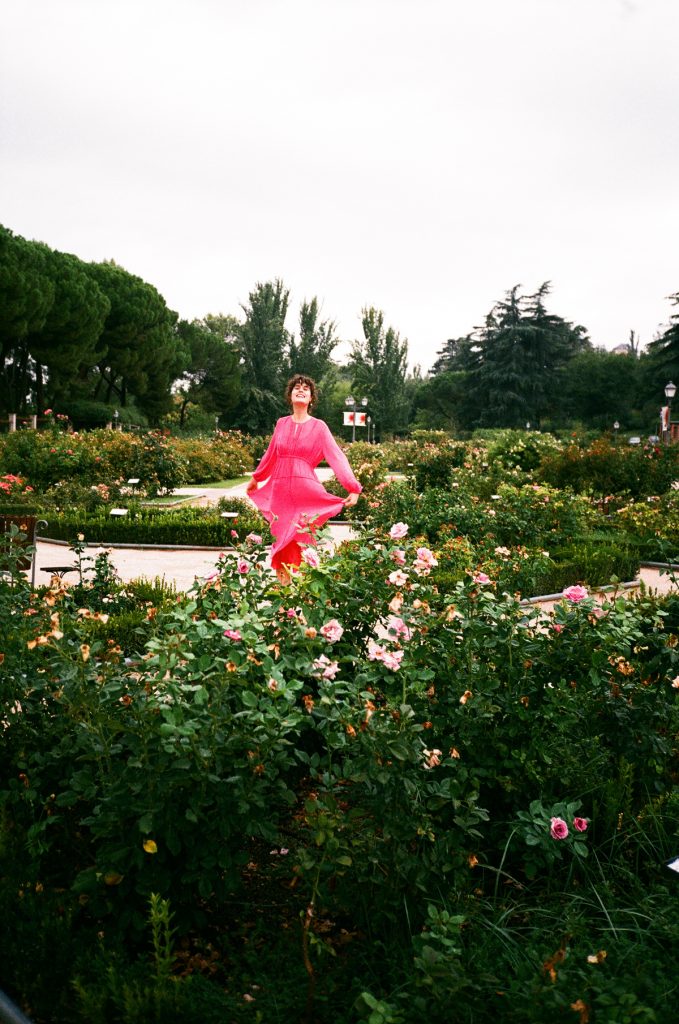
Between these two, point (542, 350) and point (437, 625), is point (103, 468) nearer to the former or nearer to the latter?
point (437, 625)

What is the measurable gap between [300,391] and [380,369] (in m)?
34.5

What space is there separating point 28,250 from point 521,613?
3464 cm

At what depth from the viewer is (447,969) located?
1.86 metres

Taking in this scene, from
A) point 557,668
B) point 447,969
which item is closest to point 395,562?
point 557,668

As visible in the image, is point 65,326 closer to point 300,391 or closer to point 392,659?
point 300,391

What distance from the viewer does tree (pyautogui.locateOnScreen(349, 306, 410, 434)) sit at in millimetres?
40000

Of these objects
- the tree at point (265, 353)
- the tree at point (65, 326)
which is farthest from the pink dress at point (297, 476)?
the tree at point (265, 353)

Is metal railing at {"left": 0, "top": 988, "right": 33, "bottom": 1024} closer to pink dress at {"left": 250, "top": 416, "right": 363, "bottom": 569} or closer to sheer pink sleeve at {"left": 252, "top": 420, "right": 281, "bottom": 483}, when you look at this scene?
pink dress at {"left": 250, "top": 416, "right": 363, "bottom": 569}

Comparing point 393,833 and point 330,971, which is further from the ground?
point 393,833

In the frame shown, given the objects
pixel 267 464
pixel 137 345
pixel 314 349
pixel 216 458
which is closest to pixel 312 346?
pixel 314 349

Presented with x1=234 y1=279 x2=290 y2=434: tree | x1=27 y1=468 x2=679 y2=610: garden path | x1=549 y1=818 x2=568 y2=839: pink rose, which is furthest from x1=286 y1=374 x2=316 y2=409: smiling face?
x1=234 y1=279 x2=290 y2=434: tree

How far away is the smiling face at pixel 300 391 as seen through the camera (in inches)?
244

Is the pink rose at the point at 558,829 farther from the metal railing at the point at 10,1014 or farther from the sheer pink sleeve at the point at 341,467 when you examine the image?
the sheer pink sleeve at the point at 341,467

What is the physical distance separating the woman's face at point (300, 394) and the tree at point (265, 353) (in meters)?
33.3
